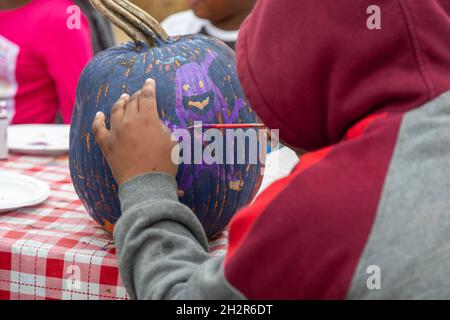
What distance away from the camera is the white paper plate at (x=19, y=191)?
1.28 meters

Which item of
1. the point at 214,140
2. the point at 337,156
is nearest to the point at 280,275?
the point at 337,156

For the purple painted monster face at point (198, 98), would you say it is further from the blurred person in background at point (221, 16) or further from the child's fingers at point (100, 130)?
the blurred person in background at point (221, 16)

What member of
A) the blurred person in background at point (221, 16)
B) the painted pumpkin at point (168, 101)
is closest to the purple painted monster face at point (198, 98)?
the painted pumpkin at point (168, 101)

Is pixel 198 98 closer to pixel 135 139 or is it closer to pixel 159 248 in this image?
pixel 135 139

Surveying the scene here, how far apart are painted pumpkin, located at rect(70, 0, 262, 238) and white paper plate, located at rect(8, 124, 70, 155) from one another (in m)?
0.59

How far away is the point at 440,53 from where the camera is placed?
2.76 feet

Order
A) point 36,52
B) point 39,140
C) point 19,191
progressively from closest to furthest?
point 19,191 → point 39,140 → point 36,52

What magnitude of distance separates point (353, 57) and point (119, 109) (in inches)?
16.0

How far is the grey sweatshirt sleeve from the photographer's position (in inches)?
34.3

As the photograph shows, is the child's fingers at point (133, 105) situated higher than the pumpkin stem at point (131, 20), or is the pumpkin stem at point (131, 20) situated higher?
the pumpkin stem at point (131, 20)

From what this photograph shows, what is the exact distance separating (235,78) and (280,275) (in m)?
0.50

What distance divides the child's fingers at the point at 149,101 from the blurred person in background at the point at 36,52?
1.50m

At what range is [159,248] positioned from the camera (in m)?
0.92

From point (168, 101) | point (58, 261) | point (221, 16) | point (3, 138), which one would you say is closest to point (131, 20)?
point (168, 101)
